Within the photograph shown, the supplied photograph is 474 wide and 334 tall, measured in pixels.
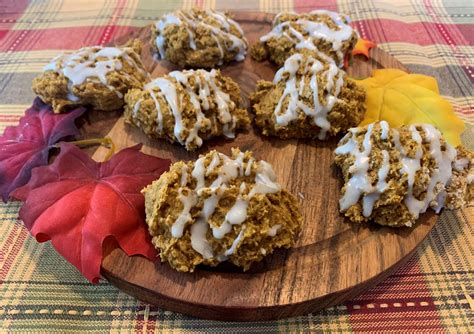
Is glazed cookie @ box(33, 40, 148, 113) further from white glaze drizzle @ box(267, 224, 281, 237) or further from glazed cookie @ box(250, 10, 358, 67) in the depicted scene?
white glaze drizzle @ box(267, 224, 281, 237)

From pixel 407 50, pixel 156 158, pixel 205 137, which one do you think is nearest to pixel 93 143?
pixel 156 158

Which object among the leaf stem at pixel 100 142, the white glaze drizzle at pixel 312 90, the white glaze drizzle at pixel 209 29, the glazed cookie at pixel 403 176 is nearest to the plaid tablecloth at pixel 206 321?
the glazed cookie at pixel 403 176

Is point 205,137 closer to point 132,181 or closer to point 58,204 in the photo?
point 132,181

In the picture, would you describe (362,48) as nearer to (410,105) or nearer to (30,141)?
(410,105)

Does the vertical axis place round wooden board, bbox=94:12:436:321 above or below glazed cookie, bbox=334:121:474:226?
below

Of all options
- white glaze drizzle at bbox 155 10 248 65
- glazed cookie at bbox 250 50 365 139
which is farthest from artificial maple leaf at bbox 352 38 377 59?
white glaze drizzle at bbox 155 10 248 65

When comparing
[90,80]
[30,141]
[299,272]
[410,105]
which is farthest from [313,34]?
[30,141]

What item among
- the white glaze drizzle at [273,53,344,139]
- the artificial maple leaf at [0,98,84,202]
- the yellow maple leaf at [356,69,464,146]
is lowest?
the artificial maple leaf at [0,98,84,202]
